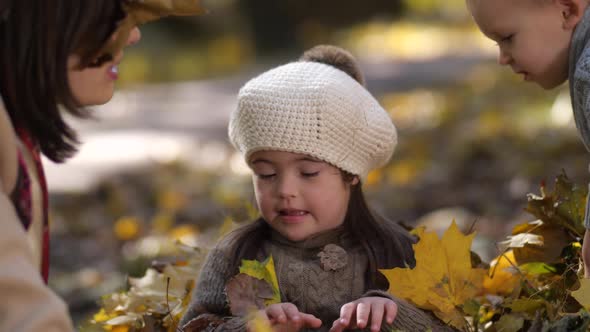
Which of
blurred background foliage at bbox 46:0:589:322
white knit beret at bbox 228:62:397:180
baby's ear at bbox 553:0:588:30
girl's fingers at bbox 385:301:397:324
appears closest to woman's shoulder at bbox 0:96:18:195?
white knit beret at bbox 228:62:397:180

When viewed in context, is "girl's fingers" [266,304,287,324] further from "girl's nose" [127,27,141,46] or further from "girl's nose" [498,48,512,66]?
"girl's nose" [498,48,512,66]

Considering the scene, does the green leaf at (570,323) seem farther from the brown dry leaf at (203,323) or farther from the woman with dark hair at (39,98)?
the woman with dark hair at (39,98)

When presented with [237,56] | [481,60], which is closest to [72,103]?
[481,60]

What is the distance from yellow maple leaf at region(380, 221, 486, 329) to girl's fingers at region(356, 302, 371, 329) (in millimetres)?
149

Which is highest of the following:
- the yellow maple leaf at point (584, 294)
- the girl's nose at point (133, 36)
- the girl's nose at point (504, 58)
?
the girl's nose at point (133, 36)

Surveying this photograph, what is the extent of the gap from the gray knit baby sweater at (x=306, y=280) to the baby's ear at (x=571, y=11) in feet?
2.75

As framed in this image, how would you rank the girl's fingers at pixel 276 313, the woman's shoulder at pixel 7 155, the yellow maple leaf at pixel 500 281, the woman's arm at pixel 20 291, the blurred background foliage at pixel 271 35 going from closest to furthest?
the woman's arm at pixel 20 291
the woman's shoulder at pixel 7 155
the girl's fingers at pixel 276 313
the yellow maple leaf at pixel 500 281
the blurred background foliage at pixel 271 35

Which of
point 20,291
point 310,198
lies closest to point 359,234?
point 310,198

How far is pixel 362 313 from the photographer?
7.18 feet

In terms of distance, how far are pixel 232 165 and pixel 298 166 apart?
16.1 ft

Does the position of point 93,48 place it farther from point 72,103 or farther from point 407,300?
point 407,300

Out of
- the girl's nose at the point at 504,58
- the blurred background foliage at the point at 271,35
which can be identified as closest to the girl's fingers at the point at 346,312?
the girl's nose at the point at 504,58

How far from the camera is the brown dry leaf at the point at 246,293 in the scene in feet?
7.53

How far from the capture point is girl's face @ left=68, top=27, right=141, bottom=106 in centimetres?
207
